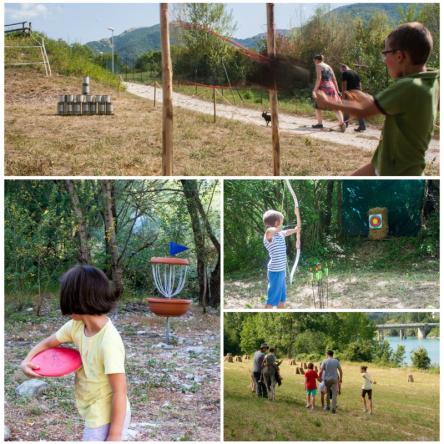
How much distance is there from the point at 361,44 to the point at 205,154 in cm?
225

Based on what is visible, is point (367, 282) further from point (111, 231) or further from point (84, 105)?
point (84, 105)

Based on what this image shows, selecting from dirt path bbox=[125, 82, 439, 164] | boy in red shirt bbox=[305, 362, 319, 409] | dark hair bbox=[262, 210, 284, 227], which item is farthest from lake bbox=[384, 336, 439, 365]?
dirt path bbox=[125, 82, 439, 164]

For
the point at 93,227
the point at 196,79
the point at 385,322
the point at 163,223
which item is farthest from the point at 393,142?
the point at 196,79

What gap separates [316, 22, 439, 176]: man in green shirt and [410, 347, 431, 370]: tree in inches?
60.5

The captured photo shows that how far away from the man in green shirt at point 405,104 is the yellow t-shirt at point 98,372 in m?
1.48

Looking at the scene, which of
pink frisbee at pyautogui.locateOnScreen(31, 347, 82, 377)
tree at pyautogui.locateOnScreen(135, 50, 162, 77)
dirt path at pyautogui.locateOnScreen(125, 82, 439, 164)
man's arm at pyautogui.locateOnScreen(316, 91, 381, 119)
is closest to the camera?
pink frisbee at pyautogui.locateOnScreen(31, 347, 82, 377)

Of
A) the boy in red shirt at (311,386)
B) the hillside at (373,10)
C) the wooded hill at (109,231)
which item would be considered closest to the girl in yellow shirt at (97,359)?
the boy in red shirt at (311,386)

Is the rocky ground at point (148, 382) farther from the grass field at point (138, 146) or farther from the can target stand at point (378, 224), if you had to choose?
the grass field at point (138, 146)

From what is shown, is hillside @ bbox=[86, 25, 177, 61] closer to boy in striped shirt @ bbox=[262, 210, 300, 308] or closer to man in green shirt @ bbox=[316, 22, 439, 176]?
boy in striped shirt @ bbox=[262, 210, 300, 308]

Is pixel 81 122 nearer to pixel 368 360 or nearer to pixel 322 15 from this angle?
pixel 322 15

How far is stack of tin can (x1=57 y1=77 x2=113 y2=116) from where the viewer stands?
11.7m

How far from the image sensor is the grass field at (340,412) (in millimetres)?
4750

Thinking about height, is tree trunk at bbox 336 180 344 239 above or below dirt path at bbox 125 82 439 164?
below

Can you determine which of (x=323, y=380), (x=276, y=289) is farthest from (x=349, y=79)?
(x=323, y=380)
